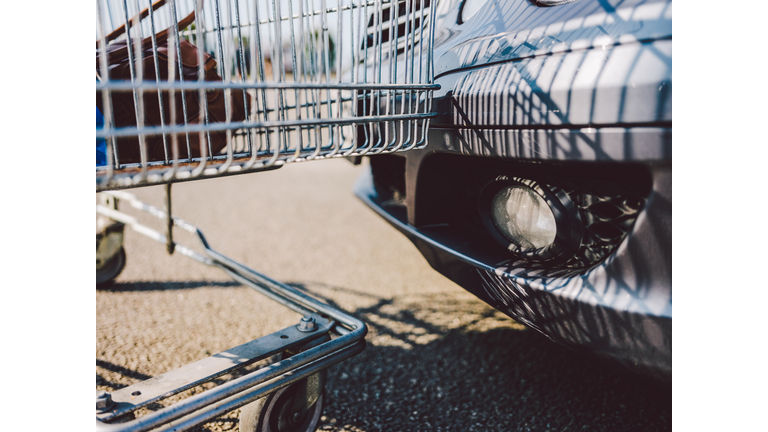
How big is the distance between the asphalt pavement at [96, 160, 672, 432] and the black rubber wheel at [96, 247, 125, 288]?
0.18ft

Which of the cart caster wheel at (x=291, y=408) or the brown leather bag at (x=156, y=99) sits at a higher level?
the brown leather bag at (x=156, y=99)

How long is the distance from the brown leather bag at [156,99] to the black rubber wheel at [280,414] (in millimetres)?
764

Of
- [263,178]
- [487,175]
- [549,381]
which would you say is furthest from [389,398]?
[263,178]

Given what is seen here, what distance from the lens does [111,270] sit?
2629 millimetres

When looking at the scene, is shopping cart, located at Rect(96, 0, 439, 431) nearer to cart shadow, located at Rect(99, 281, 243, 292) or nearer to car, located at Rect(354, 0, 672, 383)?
car, located at Rect(354, 0, 672, 383)

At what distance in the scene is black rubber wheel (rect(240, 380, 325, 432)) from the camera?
4.47ft

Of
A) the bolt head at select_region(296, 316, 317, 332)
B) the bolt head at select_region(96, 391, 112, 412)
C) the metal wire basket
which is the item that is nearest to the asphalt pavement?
the bolt head at select_region(296, 316, 317, 332)

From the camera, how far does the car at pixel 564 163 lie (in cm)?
100

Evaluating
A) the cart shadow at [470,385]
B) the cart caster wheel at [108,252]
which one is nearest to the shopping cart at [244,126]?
the cart shadow at [470,385]

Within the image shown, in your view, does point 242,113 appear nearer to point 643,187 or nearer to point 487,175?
point 487,175

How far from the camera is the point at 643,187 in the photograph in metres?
1.13

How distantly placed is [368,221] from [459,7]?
2.49m

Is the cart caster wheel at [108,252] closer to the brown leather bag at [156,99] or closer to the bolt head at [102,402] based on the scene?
the brown leather bag at [156,99]

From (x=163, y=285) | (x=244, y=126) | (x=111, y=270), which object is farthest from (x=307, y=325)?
(x=111, y=270)
